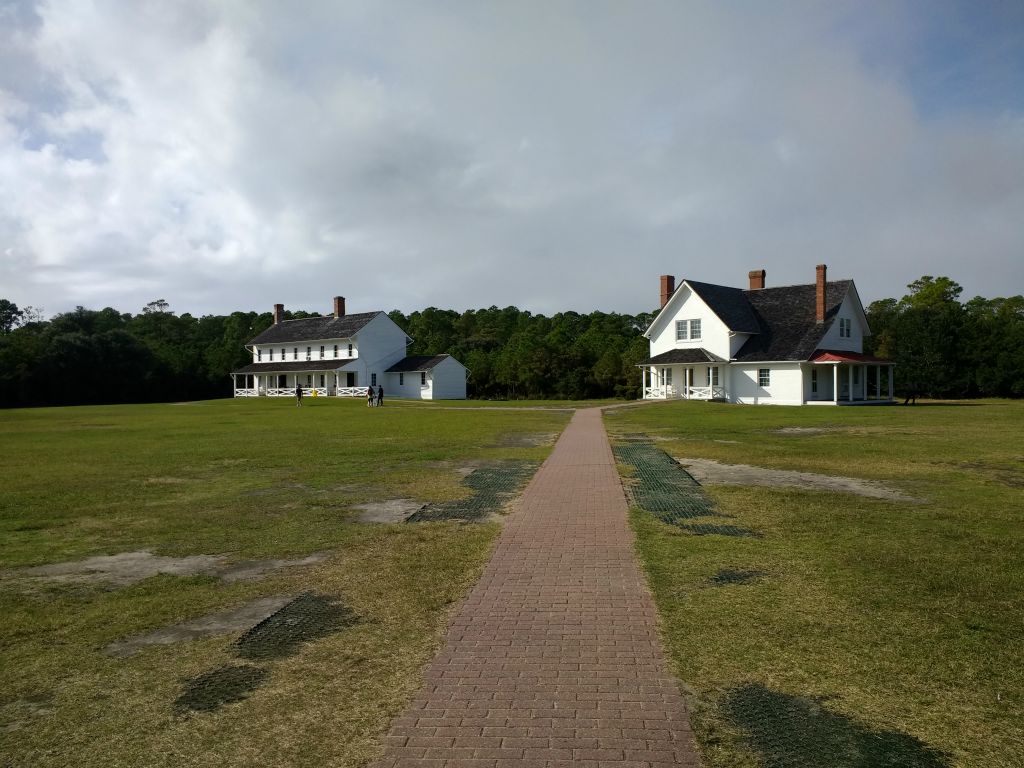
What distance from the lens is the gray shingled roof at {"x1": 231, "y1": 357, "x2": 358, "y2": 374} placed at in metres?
67.1

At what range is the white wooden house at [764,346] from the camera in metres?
45.0

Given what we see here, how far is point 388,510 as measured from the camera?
1084 centimetres

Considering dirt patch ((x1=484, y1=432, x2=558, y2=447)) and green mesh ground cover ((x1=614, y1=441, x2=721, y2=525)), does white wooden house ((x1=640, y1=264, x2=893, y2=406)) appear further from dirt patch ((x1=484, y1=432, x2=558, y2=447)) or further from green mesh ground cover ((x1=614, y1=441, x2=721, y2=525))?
green mesh ground cover ((x1=614, y1=441, x2=721, y2=525))

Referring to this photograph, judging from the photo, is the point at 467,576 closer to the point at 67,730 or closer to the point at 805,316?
the point at 67,730

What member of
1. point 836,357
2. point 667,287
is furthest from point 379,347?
point 836,357

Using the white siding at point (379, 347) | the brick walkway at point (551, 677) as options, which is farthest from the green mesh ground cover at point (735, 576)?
the white siding at point (379, 347)

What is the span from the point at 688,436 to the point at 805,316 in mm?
28466

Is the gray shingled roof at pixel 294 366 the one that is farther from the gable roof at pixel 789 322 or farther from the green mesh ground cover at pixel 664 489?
the green mesh ground cover at pixel 664 489

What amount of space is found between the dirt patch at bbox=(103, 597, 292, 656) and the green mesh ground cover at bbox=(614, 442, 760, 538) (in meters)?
5.13

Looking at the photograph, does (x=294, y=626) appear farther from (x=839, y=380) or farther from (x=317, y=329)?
(x=317, y=329)

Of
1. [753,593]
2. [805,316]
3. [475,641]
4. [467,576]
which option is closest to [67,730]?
[475,641]

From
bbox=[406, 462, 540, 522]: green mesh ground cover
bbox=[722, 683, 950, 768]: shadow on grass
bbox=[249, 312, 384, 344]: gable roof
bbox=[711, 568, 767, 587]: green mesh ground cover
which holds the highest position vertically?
bbox=[249, 312, 384, 344]: gable roof

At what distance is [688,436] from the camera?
75.6 feet

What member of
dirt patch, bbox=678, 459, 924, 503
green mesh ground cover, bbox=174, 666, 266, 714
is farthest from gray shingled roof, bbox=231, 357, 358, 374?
green mesh ground cover, bbox=174, 666, 266, 714
